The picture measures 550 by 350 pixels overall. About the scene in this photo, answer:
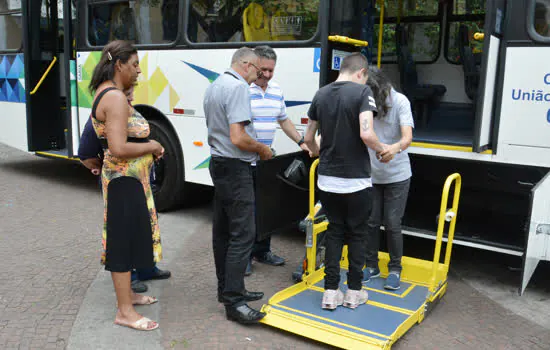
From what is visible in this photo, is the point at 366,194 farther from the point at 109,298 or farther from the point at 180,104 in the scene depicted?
the point at 180,104

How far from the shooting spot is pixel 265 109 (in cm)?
437

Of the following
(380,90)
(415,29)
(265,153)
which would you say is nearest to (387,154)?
(380,90)

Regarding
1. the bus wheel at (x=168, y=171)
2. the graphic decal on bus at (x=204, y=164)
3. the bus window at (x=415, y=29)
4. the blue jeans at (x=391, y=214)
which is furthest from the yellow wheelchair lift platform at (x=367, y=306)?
the bus window at (x=415, y=29)

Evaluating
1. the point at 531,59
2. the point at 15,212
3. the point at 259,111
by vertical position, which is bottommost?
the point at 15,212

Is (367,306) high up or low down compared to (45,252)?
up

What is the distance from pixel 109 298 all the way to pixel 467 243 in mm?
2753

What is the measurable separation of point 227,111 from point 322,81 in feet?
4.52

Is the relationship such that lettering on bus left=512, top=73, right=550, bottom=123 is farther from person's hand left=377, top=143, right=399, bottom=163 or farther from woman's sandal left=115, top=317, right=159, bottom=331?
woman's sandal left=115, top=317, right=159, bottom=331

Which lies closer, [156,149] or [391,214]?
[156,149]

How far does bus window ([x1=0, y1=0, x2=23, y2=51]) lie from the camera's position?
768cm

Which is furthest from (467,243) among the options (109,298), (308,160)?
(109,298)

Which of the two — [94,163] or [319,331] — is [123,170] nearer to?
[94,163]

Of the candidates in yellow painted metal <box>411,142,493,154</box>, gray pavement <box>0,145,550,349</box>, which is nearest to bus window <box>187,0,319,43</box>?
yellow painted metal <box>411,142,493,154</box>

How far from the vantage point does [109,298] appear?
415 cm
